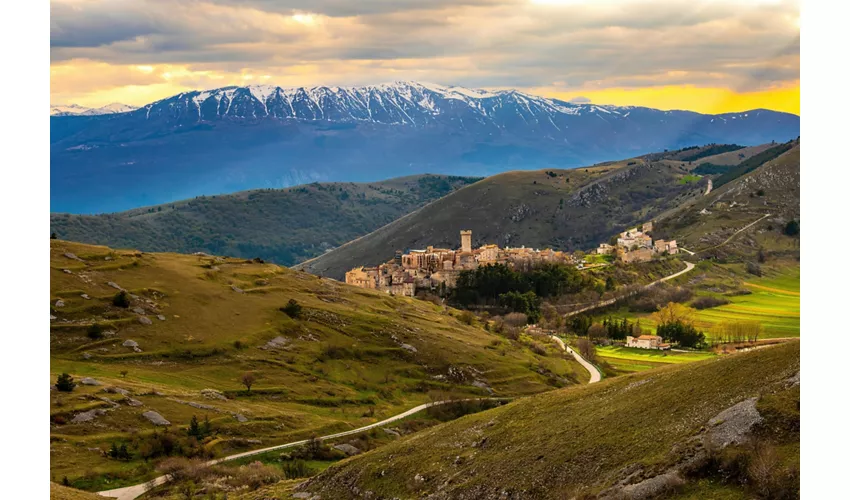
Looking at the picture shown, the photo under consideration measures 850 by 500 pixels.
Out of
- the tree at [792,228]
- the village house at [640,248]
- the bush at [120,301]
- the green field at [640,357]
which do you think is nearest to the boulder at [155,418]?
the bush at [120,301]

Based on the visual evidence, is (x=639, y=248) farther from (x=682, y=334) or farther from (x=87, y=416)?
(x=87, y=416)

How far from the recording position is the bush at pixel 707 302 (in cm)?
11512

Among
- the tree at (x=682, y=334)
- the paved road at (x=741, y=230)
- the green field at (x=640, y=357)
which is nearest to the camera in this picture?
the green field at (x=640, y=357)

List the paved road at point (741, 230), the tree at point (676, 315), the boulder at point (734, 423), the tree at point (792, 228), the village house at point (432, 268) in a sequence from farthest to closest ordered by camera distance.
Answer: the tree at point (792, 228)
the paved road at point (741, 230)
the village house at point (432, 268)
the tree at point (676, 315)
the boulder at point (734, 423)

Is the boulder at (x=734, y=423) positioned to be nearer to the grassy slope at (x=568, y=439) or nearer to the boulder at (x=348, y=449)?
the grassy slope at (x=568, y=439)

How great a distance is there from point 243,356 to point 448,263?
235ft

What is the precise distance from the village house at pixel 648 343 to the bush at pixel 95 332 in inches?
2243

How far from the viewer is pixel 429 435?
34.3 m

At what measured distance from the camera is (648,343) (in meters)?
91.7

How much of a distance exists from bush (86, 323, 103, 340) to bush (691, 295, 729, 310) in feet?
262

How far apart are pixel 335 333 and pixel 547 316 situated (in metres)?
45.1

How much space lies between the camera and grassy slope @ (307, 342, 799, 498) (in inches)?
901

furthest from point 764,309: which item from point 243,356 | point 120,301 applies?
point 120,301
